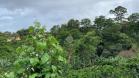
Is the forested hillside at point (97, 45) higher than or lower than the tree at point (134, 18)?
lower

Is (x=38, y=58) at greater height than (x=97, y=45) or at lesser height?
greater

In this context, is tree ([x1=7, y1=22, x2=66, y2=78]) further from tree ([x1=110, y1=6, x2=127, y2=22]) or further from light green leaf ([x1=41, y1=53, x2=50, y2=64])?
tree ([x1=110, y1=6, x2=127, y2=22])

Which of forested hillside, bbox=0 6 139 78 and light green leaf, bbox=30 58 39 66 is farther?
forested hillside, bbox=0 6 139 78

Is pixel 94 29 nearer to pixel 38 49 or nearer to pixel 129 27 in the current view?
pixel 129 27

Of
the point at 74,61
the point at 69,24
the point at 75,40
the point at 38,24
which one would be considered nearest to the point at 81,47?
the point at 75,40

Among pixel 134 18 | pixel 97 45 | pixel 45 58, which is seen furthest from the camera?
pixel 134 18

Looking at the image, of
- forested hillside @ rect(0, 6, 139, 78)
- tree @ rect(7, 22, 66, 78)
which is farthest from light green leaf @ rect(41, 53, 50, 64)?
forested hillside @ rect(0, 6, 139, 78)

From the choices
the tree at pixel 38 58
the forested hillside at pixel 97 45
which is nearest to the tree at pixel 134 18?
the forested hillside at pixel 97 45

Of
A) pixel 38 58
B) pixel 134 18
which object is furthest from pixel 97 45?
pixel 38 58

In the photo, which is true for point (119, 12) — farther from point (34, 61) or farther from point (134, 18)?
point (34, 61)

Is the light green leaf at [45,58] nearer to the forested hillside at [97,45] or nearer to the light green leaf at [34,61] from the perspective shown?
the light green leaf at [34,61]

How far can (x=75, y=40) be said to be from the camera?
30312 mm

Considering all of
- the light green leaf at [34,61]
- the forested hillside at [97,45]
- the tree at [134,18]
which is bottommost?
the forested hillside at [97,45]

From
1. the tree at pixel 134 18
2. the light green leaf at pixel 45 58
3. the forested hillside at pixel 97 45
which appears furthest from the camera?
the tree at pixel 134 18
